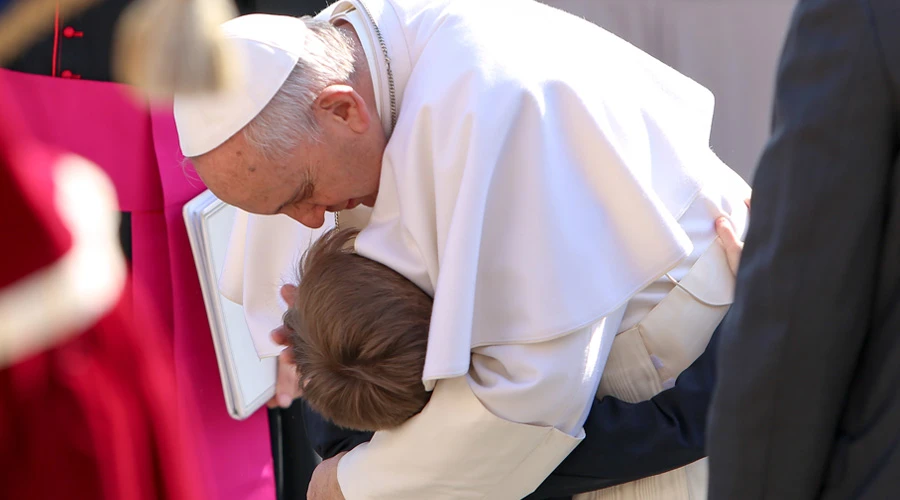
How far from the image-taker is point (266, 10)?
10.2ft

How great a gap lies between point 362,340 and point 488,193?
0.33 metres

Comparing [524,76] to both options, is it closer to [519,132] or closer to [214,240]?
[519,132]

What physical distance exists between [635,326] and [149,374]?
1.04m

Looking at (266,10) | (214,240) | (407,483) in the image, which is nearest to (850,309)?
(407,483)

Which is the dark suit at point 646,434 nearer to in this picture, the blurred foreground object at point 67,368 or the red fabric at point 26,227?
the blurred foreground object at point 67,368

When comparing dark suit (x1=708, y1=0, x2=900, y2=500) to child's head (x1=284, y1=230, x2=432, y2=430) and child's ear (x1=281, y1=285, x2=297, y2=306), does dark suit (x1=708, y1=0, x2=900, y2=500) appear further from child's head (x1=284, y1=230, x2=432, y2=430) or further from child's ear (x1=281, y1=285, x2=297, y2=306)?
child's ear (x1=281, y1=285, x2=297, y2=306)

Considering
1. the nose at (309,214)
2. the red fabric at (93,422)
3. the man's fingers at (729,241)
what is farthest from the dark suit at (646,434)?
the red fabric at (93,422)

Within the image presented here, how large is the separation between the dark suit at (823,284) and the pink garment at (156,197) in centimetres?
195

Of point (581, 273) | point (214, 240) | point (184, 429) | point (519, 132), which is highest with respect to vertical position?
point (519, 132)

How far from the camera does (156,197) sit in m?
2.95

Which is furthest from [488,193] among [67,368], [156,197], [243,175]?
[156,197]

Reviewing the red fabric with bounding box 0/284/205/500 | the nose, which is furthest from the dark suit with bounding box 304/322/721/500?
the red fabric with bounding box 0/284/205/500

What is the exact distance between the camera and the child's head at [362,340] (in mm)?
1805

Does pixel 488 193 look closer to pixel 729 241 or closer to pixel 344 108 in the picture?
pixel 344 108
